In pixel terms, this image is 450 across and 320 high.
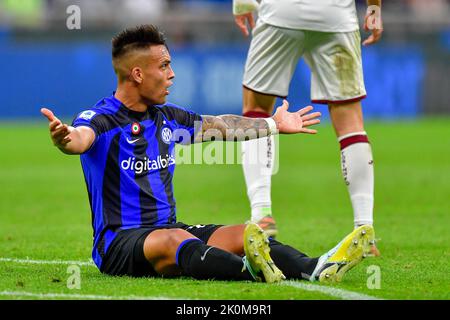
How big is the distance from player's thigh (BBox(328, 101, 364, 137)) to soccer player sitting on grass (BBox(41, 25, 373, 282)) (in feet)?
3.44

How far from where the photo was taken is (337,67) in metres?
7.09

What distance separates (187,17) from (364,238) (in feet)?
59.6

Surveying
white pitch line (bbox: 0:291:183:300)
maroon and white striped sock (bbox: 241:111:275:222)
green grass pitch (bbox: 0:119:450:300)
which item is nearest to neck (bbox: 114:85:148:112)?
green grass pitch (bbox: 0:119:450:300)

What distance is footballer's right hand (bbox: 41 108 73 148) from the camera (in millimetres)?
5000

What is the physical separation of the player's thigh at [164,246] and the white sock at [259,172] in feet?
5.96

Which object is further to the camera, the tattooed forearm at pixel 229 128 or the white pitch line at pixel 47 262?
the white pitch line at pixel 47 262

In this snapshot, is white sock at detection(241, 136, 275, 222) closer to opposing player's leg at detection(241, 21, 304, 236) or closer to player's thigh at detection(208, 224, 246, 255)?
opposing player's leg at detection(241, 21, 304, 236)

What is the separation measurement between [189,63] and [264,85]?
44.7 ft

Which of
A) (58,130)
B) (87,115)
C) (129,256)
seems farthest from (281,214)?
(58,130)

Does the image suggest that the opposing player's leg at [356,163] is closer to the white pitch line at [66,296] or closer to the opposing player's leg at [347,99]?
the opposing player's leg at [347,99]

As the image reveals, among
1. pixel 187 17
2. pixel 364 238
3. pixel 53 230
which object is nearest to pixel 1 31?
pixel 187 17

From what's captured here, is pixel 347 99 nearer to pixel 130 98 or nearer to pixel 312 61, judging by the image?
pixel 312 61

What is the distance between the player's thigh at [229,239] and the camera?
18.8 feet

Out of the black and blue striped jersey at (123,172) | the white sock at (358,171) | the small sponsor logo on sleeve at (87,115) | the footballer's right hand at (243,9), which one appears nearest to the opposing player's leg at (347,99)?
the white sock at (358,171)
